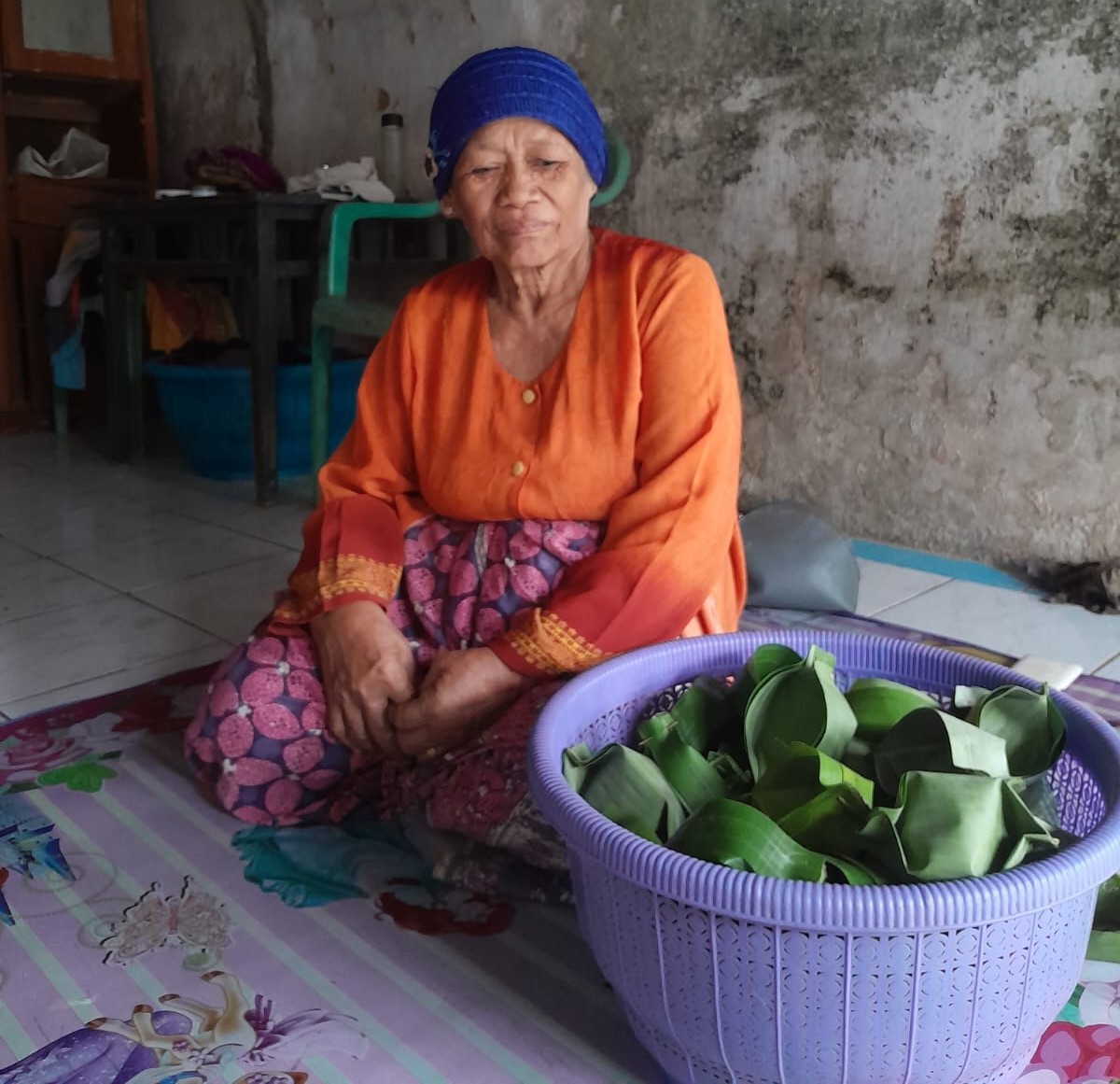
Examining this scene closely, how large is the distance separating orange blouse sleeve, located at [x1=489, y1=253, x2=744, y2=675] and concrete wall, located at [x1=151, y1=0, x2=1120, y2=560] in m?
1.08

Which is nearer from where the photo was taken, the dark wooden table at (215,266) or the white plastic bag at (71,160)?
the dark wooden table at (215,266)

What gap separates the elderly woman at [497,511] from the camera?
115 centimetres

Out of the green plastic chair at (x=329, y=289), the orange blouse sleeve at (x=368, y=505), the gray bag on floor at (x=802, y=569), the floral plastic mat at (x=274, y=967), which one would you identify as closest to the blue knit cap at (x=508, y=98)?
the orange blouse sleeve at (x=368, y=505)

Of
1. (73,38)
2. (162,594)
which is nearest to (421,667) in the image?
(162,594)

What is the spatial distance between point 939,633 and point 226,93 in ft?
9.46

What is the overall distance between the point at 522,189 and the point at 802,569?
40.1 inches

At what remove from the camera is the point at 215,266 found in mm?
2781

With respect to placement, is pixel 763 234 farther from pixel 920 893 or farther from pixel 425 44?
pixel 920 893

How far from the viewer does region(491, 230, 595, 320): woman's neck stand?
126 centimetres

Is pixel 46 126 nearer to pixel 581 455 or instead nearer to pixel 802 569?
pixel 802 569

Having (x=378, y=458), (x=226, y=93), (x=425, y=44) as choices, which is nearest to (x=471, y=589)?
(x=378, y=458)

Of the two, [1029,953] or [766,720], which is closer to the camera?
[1029,953]

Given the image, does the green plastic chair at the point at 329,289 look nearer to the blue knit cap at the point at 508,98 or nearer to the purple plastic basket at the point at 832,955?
the blue knit cap at the point at 508,98

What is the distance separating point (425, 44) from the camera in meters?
2.95
